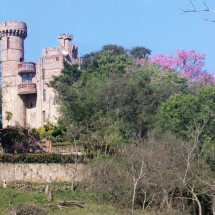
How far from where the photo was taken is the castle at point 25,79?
5316 cm

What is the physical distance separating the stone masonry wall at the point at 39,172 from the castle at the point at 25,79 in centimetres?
1714

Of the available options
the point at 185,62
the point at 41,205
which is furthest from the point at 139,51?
the point at 41,205

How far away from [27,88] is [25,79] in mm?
1129

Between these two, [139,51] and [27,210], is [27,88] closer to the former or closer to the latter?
[139,51]

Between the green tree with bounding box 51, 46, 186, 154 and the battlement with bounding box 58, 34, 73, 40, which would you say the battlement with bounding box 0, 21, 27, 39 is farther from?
the green tree with bounding box 51, 46, 186, 154

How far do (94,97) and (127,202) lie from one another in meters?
10.6

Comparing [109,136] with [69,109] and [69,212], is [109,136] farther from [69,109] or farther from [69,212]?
[69,212]

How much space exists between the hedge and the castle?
16829 millimetres

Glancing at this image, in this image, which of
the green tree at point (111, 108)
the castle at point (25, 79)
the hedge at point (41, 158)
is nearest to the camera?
the hedge at point (41, 158)

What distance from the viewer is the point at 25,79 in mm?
54750

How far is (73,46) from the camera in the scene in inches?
2360

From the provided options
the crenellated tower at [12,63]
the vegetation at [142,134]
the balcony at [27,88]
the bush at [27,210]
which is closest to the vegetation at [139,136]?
the vegetation at [142,134]

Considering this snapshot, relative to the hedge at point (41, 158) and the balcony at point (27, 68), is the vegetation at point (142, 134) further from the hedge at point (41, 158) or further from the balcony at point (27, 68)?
the balcony at point (27, 68)

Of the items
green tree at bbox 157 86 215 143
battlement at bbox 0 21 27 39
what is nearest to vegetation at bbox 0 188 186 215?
green tree at bbox 157 86 215 143
